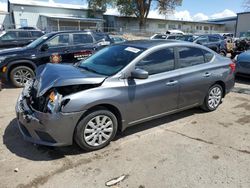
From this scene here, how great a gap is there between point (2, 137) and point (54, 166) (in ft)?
4.63

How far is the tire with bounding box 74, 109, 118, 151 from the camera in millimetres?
3463

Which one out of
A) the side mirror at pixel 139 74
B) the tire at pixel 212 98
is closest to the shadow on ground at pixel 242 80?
the tire at pixel 212 98

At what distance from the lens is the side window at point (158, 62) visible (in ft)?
13.3

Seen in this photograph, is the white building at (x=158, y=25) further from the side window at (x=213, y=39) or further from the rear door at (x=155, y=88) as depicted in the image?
the rear door at (x=155, y=88)

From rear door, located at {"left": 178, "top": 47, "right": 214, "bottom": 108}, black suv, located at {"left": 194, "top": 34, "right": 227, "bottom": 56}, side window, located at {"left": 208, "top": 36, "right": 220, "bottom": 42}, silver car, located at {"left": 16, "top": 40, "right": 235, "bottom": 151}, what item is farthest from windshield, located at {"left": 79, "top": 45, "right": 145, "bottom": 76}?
side window, located at {"left": 208, "top": 36, "right": 220, "bottom": 42}

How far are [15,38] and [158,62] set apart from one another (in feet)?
36.5

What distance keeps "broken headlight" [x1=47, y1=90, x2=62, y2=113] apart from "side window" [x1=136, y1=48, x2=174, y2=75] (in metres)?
1.37

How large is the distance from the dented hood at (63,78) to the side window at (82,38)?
4498 mm

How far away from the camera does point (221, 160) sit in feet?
11.3

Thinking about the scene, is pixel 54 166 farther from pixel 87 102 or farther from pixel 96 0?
pixel 96 0

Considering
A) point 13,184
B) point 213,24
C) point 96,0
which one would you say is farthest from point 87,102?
point 213,24

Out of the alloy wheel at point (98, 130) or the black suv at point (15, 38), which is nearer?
the alloy wheel at point (98, 130)

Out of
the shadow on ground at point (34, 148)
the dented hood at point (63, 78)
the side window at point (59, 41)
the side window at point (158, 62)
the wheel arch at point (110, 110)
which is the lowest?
the shadow on ground at point (34, 148)

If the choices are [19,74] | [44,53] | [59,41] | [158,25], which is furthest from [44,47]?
[158,25]
